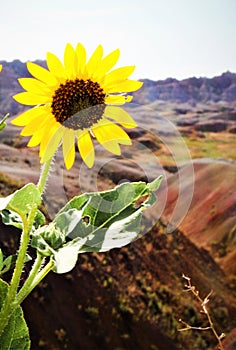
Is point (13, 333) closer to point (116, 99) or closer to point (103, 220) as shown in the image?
point (103, 220)

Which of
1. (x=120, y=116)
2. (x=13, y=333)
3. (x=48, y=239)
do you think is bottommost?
(x=13, y=333)

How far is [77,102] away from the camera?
47 cm

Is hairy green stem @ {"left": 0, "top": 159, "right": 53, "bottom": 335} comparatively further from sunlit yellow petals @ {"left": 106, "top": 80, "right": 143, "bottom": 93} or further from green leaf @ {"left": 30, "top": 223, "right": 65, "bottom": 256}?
sunlit yellow petals @ {"left": 106, "top": 80, "right": 143, "bottom": 93}

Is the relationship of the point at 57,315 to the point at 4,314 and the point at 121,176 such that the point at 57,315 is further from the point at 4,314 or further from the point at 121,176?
the point at 121,176

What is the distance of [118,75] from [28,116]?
10 centimetres

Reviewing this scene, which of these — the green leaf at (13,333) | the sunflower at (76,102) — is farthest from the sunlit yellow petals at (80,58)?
the green leaf at (13,333)

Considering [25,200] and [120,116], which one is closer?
[25,200]

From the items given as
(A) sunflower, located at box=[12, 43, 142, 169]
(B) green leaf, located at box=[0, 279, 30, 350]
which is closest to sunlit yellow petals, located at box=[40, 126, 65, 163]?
(A) sunflower, located at box=[12, 43, 142, 169]

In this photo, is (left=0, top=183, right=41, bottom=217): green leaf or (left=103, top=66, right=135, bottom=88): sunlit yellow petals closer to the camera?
(left=0, top=183, right=41, bottom=217): green leaf

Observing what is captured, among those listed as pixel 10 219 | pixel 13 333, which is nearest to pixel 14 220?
pixel 10 219

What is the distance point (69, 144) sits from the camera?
1.55 feet

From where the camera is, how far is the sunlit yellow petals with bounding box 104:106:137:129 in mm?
457

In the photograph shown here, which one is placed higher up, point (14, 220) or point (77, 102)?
point (77, 102)

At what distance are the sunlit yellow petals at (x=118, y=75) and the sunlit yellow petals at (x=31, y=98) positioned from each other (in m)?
0.06
